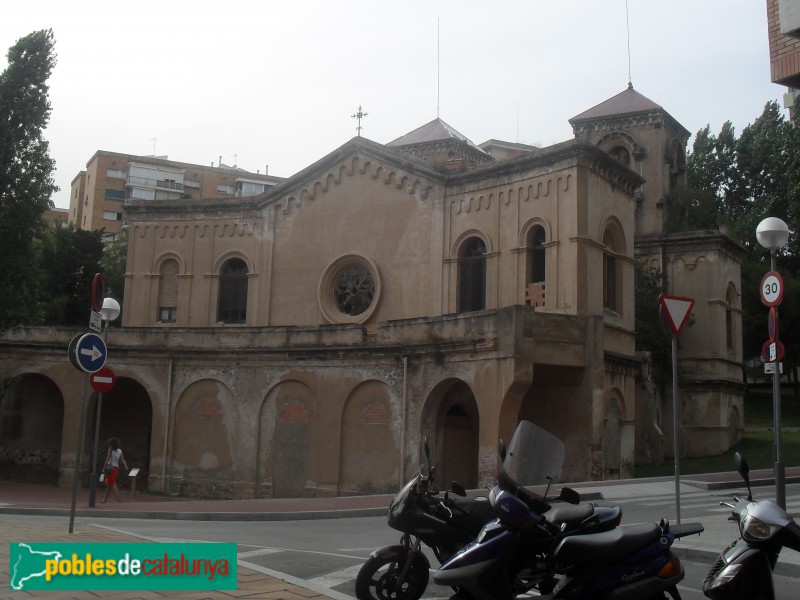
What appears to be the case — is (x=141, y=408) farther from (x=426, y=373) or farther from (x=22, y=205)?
(x=426, y=373)

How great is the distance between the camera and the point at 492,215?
89.8 feet

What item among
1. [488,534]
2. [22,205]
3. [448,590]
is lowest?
[448,590]

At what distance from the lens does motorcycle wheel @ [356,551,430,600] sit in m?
7.49

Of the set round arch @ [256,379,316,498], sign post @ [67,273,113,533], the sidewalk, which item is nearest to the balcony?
the sidewalk

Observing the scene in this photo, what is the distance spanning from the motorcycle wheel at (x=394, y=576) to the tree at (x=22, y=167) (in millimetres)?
22136

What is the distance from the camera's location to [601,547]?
630 centimetres

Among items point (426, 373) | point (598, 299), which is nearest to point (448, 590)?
point (426, 373)

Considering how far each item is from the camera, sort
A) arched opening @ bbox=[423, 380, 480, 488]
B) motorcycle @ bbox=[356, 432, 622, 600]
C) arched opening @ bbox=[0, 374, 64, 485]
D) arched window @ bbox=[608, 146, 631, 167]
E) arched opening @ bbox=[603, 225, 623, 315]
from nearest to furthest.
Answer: motorcycle @ bbox=[356, 432, 622, 600], arched opening @ bbox=[423, 380, 480, 488], arched opening @ bbox=[603, 225, 623, 315], arched opening @ bbox=[0, 374, 64, 485], arched window @ bbox=[608, 146, 631, 167]

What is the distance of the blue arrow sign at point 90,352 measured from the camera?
37.3 feet

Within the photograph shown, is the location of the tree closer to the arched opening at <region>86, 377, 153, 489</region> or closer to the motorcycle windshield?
the arched opening at <region>86, 377, 153, 489</region>

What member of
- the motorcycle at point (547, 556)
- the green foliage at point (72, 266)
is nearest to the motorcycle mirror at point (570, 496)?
the motorcycle at point (547, 556)

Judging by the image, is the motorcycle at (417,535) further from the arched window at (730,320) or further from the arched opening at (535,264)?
the arched window at (730,320)

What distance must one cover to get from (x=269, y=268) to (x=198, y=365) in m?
5.57

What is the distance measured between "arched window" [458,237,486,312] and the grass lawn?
24.1ft
